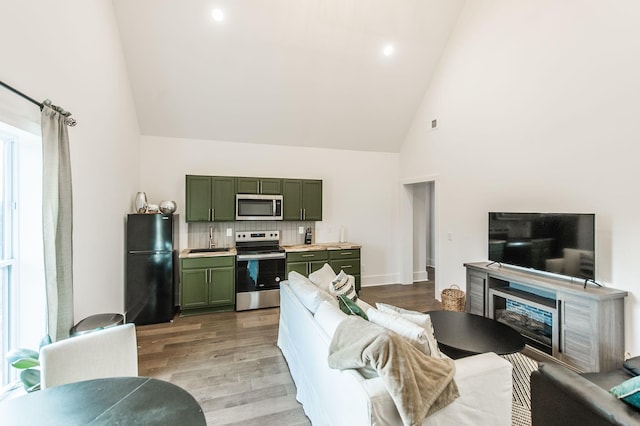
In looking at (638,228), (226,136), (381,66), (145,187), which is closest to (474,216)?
(638,228)

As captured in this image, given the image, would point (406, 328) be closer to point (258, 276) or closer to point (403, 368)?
point (403, 368)

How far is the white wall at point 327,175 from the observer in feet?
15.1

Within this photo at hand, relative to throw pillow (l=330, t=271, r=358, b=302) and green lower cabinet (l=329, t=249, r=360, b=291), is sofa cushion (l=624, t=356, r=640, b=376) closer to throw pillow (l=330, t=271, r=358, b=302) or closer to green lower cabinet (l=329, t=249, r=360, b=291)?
throw pillow (l=330, t=271, r=358, b=302)

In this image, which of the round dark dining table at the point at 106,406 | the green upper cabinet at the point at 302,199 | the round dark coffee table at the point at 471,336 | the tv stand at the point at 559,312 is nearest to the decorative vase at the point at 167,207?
the green upper cabinet at the point at 302,199

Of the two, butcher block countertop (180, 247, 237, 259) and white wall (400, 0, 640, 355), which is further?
butcher block countertop (180, 247, 237, 259)

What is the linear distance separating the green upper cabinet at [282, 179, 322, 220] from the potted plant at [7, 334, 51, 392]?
3.47 meters

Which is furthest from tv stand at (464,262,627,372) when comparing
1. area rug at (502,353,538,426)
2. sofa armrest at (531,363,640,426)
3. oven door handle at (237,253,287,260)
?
oven door handle at (237,253,287,260)

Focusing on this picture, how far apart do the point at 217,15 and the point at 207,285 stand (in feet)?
11.6

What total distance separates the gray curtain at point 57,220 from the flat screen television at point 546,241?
4.40 metres

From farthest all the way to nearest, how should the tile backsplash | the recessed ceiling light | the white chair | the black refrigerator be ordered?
the tile backsplash, the black refrigerator, the recessed ceiling light, the white chair

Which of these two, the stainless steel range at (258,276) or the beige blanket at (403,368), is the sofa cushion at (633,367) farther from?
the stainless steel range at (258,276)

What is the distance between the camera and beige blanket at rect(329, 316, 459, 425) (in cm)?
129

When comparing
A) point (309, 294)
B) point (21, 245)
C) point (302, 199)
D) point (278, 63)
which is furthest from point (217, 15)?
point (309, 294)

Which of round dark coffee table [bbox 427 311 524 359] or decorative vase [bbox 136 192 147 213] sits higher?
decorative vase [bbox 136 192 147 213]
